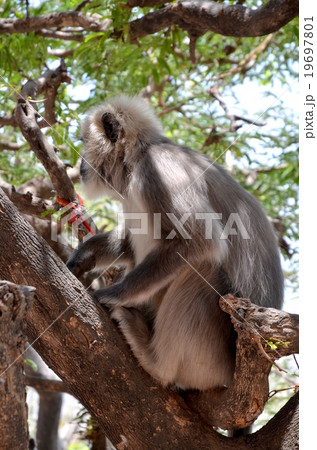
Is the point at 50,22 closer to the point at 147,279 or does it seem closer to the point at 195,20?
the point at 195,20

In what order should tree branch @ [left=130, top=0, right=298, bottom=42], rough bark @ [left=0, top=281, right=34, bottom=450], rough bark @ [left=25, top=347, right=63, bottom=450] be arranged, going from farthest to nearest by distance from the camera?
1. rough bark @ [left=25, top=347, right=63, bottom=450]
2. tree branch @ [left=130, top=0, right=298, bottom=42]
3. rough bark @ [left=0, top=281, right=34, bottom=450]

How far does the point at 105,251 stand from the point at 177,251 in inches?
33.2

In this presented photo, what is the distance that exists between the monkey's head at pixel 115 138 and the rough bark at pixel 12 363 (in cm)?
176

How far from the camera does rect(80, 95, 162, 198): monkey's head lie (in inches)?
146

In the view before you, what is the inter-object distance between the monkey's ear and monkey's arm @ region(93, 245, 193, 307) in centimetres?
91

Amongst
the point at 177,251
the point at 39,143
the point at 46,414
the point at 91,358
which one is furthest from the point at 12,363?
the point at 46,414

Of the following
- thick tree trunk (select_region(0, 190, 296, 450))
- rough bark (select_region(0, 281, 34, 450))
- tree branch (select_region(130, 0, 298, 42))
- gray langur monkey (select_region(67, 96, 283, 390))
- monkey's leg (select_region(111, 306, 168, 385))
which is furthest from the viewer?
tree branch (select_region(130, 0, 298, 42))

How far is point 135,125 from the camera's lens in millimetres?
3732

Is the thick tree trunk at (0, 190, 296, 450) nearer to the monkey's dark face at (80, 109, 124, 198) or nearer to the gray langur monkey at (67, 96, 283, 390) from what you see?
the gray langur monkey at (67, 96, 283, 390)

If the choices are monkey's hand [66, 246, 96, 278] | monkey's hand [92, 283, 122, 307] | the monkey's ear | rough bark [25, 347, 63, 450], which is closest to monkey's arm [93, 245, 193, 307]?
monkey's hand [92, 283, 122, 307]

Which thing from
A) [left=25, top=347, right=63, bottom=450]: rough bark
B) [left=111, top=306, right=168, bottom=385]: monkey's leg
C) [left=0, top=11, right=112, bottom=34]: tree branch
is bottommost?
[left=25, top=347, right=63, bottom=450]: rough bark

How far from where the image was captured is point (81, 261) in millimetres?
3805

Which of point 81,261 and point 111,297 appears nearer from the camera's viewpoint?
point 111,297

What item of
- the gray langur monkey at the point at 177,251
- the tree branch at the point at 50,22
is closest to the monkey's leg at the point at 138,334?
the gray langur monkey at the point at 177,251
